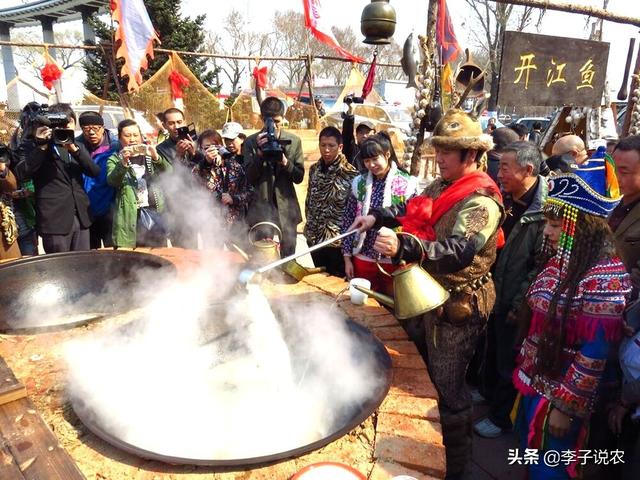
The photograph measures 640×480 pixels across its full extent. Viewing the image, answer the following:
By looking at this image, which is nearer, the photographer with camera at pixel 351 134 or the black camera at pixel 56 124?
the black camera at pixel 56 124

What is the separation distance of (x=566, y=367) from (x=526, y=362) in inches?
8.3

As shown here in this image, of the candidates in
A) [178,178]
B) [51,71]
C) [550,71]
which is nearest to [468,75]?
[550,71]

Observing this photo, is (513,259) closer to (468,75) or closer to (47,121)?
(468,75)

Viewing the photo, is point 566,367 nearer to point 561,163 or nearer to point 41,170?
point 561,163

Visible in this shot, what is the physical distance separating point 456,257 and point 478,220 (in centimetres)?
22

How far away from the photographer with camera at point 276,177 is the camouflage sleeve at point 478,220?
7.53ft

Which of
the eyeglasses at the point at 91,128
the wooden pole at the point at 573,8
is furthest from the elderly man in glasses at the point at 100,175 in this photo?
the wooden pole at the point at 573,8

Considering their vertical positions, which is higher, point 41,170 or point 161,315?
point 41,170

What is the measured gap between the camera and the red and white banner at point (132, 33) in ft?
21.6

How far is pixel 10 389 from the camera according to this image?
1553 mm

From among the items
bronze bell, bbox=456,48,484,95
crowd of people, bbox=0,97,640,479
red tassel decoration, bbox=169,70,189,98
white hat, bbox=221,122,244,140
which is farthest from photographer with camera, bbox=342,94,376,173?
red tassel decoration, bbox=169,70,189,98

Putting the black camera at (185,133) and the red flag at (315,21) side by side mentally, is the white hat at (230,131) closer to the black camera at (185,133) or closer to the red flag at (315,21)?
the black camera at (185,133)

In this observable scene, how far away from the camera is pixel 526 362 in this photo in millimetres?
1962

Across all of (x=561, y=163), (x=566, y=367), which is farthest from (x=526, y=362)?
(x=561, y=163)
